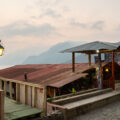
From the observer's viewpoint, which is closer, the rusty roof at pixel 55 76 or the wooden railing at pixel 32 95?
the wooden railing at pixel 32 95

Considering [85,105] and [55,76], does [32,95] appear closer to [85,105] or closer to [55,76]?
[55,76]

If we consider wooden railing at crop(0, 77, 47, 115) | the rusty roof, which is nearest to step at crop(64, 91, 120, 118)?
wooden railing at crop(0, 77, 47, 115)

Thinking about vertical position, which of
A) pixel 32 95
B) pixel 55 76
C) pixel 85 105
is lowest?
pixel 85 105

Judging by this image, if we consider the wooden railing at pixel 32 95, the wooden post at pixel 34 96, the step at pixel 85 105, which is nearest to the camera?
the step at pixel 85 105

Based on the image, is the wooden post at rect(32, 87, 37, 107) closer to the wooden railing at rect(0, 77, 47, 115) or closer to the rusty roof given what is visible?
the wooden railing at rect(0, 77, 47, 115)

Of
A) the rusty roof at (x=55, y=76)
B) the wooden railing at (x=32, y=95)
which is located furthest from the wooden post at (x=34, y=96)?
the rusty roof at (x=55, y=76)

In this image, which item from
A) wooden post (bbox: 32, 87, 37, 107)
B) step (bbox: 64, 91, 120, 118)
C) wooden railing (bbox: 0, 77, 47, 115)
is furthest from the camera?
wooden post (bbox: 32, 87, 37, 107)

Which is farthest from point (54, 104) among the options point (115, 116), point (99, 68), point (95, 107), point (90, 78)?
point (90, 78)

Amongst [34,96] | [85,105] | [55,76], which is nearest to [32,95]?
[34,96]

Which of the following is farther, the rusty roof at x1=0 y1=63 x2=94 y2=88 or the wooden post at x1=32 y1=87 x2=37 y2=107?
the rusty roof at x1=0 y1=63 x2=94 y2=88

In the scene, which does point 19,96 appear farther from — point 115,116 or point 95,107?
point 115,116

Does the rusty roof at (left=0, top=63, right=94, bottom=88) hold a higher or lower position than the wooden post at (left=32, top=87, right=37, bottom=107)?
higher

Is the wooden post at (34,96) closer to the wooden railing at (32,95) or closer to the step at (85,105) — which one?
the wooden railing at (32,95)

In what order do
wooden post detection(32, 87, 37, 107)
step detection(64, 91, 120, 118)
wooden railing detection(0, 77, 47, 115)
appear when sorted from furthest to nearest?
1. wooden post detection(32, 87, 37, 107)
2. wooden railing detection(0, 77, 47, 115)
3. step detection(64, 91, 120, 118)
